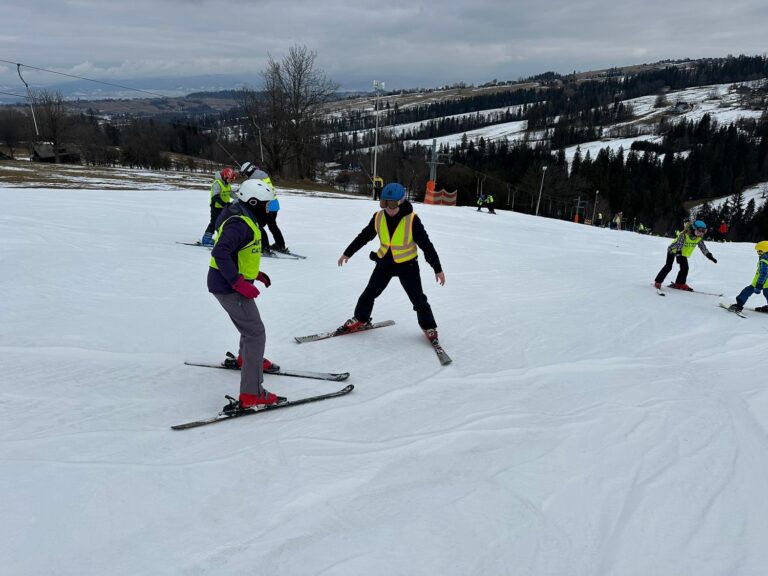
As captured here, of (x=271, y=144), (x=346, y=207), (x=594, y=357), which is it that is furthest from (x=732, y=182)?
(x=594, y=357)

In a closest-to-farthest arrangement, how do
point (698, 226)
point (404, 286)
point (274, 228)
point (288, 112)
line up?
1. point (404, 286)
2. point (698, 226)
3. point (274, 228)
4. point (288, 112)

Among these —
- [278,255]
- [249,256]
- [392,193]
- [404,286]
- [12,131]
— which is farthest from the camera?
[12,131]

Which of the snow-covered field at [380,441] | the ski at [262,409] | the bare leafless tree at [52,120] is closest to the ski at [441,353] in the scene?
the snow-covered field at [380,441]

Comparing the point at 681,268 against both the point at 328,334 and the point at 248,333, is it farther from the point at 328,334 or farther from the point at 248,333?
the point at 248,333

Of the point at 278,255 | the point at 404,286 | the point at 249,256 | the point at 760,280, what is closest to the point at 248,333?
the point at 249,256

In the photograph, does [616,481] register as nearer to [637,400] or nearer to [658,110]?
[637,400]

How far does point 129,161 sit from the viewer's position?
6712 cm

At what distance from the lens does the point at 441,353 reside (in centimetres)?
551

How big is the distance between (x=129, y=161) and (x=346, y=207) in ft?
202

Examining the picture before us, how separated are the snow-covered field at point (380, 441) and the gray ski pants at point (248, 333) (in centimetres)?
33

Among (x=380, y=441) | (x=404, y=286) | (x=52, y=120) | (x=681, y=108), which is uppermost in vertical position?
(x=681, y=108)

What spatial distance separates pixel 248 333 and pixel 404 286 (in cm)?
239

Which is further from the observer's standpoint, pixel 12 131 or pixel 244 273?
pixel 12 131

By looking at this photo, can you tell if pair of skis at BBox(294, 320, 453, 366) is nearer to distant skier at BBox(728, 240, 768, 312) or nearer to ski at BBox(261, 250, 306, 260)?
ski at BBox(261, 250, 306, 260)
